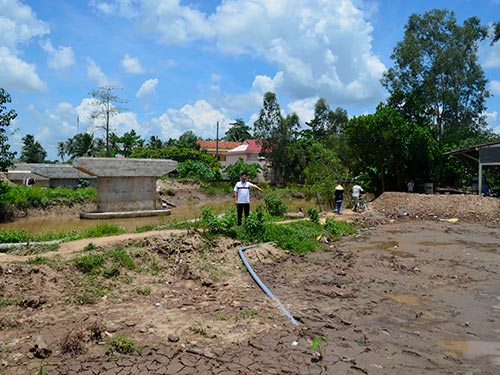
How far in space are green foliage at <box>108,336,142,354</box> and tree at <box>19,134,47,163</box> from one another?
251ft

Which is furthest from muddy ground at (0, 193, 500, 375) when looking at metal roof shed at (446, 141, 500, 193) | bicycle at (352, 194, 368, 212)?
metal roof shed at (446, 141, 500, 193)

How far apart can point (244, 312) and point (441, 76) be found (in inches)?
1407

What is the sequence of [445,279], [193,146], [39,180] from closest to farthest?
[445,279]
[39,180]
[193,146]

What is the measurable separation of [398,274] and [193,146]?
59163mm

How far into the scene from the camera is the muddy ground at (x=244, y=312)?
5098mm

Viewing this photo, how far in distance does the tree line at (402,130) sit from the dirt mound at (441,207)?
11.0 ft

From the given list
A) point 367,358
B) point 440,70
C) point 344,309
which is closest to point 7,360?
point 367,358

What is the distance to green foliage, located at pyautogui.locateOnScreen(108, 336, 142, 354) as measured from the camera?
5211 mm

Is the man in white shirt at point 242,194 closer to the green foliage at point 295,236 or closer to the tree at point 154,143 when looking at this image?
the green foliage at point 295,236

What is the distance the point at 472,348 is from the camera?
5.70m

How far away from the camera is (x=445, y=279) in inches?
367

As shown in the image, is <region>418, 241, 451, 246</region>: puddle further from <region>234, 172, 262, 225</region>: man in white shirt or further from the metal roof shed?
the metal roof shed

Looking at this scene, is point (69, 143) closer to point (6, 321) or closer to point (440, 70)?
point (440, 70)

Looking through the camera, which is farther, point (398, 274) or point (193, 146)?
point (193, 146)
